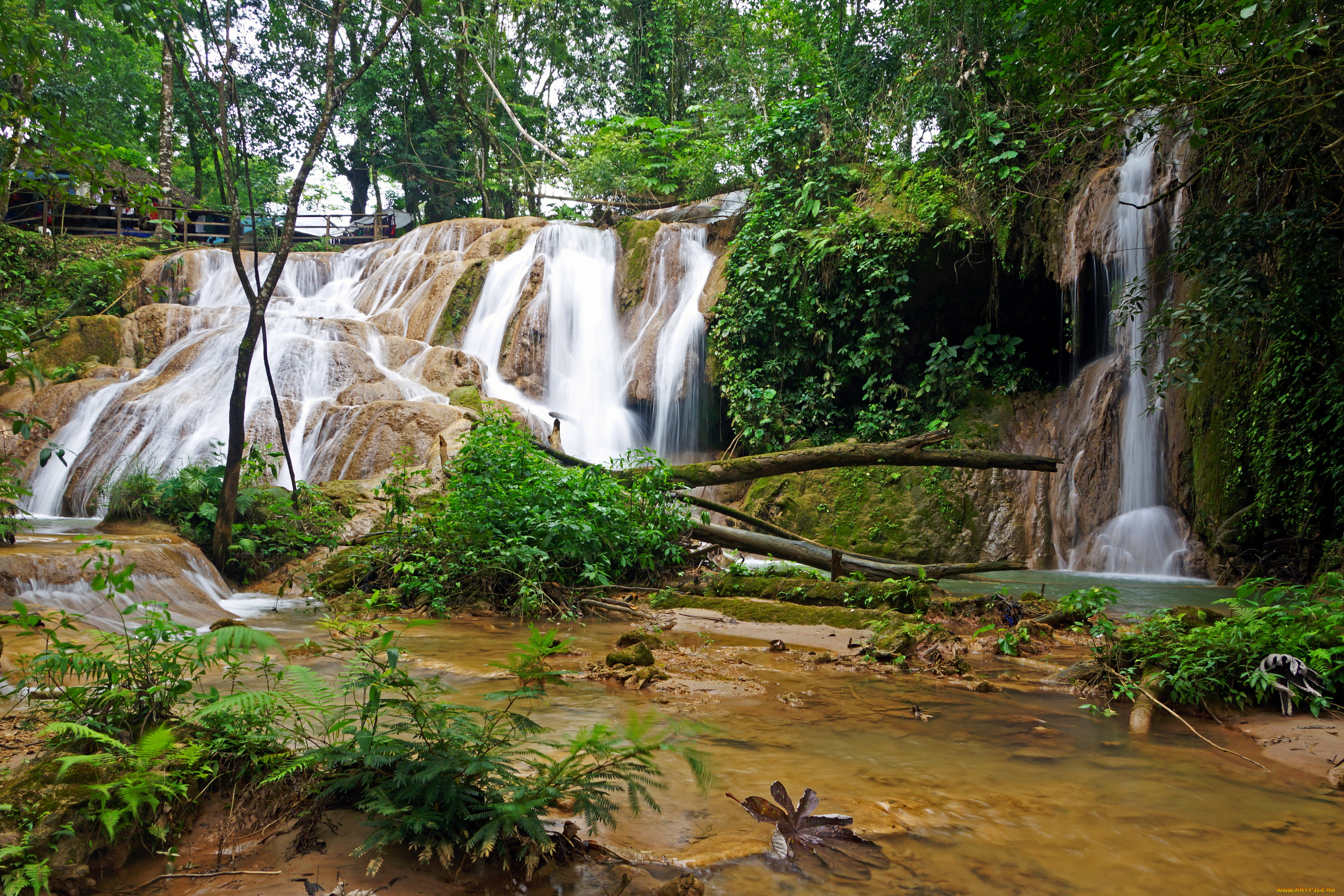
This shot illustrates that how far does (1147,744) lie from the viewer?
329cm

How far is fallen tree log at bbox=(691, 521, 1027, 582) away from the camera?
6207 millimetres

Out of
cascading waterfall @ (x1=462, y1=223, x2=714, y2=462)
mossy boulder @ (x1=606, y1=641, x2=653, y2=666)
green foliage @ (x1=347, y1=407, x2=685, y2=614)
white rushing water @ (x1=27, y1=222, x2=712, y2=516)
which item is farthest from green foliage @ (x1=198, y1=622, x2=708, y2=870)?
cascading waterfall @ (x1=462, y1=223, x2=714, y2=462)

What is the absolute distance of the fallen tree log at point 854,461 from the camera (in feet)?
23.1

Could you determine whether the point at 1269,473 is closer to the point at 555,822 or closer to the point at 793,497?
the point at 793,497

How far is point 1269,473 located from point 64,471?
15.6m

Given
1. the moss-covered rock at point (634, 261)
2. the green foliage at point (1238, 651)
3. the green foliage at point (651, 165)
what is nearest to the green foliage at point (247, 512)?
the green foliage at point (1238, 651)

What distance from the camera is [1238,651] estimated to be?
369cm

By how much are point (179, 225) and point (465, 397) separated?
19.5 meters

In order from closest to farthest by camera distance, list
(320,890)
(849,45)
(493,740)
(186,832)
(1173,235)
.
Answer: (320,890) < (186,832) < (493,740) < (1173,235) < (849,45)

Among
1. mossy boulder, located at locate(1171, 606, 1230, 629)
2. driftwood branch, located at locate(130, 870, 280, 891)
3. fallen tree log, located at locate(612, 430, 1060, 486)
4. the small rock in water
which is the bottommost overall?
the small rock in water

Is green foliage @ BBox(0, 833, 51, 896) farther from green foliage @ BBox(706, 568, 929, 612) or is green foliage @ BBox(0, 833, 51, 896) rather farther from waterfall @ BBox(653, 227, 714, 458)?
waterfall @ BBox(653, 227, 714, 458)

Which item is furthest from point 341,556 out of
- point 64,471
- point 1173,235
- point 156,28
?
point 1173,235

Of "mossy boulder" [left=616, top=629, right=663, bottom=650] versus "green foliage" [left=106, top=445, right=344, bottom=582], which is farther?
"green foliage" [left=106, top=445, right=344, bottom=582]

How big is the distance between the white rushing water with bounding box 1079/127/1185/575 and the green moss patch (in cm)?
599
